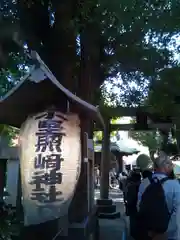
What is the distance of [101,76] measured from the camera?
862cm

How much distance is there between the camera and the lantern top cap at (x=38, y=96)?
367cm

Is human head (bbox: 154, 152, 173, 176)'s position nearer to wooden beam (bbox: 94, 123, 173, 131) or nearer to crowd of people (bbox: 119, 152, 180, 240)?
crowd of people (bbox: 119, 152, 180, 240)

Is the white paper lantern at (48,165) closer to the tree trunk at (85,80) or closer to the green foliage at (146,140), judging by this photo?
the tree trunk at (85,80)

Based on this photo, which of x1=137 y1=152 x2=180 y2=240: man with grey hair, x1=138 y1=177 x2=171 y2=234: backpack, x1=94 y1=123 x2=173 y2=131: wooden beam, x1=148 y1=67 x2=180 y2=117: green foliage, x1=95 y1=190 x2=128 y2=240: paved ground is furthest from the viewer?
x1=94 y1=123 x2=173 y2=131: wooden beam

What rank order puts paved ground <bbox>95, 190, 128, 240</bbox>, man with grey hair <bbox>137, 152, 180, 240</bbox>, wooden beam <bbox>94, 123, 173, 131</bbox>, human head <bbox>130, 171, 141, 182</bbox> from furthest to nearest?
1. wooden beam <bbox>94, 123, 173, 131</bbox>
2. paved ground <bbox>95, 190, 128, 240</bbox>
3. human head <bbox>130, 171, 141, 182</bbox>
4. man with grey hair <bbox>137, 152, 180, 240</bbox>

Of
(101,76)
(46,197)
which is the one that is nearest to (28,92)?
(46,197)

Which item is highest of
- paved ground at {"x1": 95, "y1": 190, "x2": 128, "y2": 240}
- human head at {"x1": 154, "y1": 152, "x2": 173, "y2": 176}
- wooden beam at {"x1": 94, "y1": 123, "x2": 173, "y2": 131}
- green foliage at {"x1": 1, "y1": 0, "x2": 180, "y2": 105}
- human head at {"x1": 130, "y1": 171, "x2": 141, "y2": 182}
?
green foliage at {"x1": 1, "y1": 0, "x2": 180, "y2": 105}

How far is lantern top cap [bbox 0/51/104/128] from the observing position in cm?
Result: 367

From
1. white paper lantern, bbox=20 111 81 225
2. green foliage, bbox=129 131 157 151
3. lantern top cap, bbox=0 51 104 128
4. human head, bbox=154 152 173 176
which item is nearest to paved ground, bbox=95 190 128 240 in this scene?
human head, bbox=154 152 173 176

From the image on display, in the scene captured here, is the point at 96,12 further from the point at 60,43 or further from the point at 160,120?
the point at 160,120

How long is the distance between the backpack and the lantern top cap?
3.44ft

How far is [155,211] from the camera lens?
390 cm

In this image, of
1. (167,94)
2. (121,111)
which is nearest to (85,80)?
(167,94)

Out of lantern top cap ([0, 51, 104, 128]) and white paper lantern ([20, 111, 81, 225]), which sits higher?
lantern top cap ([0, 51, 104, 128])
